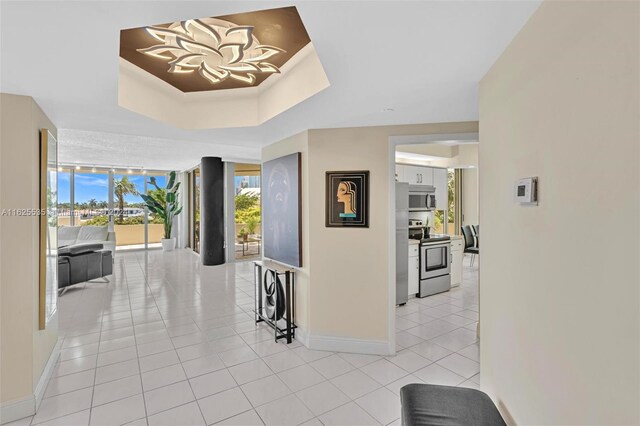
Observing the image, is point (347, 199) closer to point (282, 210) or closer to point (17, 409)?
point (282, 210)

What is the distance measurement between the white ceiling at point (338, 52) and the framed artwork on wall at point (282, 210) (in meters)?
0.75

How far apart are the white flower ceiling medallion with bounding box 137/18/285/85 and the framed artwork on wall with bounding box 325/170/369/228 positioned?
1.29m

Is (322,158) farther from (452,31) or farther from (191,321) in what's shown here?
(191,321)

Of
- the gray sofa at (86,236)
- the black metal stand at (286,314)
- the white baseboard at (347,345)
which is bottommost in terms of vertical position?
the white baseboard at (347,345)

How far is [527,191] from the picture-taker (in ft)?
4.73

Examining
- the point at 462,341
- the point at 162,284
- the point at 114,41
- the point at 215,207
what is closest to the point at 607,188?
the point at 114,41

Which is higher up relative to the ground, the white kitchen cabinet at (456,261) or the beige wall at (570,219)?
the beige wall at (570,219)

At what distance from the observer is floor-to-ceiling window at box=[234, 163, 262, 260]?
10.1 metres

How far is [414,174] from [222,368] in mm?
4766

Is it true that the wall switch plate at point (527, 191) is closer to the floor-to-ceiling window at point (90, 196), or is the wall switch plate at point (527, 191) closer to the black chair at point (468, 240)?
the black chair at point (468, 240)

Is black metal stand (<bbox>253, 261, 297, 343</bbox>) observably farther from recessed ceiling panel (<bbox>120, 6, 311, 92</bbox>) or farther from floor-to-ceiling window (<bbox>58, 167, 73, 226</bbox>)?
floor-to-ceiling window (<bbox>58, 167, 73, 226</bbox>)

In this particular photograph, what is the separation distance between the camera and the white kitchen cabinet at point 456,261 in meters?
6.00

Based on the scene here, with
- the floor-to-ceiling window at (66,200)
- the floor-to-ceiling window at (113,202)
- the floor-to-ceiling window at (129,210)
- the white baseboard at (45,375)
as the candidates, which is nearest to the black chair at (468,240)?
the white baseboard at (45,375)

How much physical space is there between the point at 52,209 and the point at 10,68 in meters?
1.50
